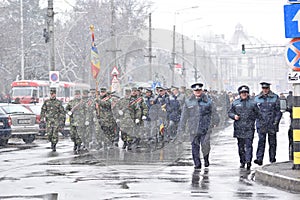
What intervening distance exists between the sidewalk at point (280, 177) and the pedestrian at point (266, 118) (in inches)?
64.0

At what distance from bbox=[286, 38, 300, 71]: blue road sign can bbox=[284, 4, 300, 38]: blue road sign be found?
213 millimetres

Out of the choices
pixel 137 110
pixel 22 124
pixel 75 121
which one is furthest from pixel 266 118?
pixel 22 124

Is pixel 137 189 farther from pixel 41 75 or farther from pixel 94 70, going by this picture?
pixel 41 75

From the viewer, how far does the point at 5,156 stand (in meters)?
20.6

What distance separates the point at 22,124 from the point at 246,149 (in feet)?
40.8

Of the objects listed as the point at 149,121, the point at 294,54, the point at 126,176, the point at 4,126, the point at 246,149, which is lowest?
the point at 126,176

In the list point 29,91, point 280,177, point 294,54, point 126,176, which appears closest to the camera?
point 280,177

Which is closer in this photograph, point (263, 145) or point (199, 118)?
point (199, 118)

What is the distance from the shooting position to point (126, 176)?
14.7 meters

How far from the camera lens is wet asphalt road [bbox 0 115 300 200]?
1206 cm

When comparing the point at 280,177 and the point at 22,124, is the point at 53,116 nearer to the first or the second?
the point at 22,124

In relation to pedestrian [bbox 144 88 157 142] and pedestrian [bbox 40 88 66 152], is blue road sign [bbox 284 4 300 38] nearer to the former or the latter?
pedestrian [bbox 144 88 157 142]

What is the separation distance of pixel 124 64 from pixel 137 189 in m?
50.2

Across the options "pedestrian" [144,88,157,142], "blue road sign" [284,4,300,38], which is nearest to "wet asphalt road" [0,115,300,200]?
"pedestrian" [144,88,157,142]
